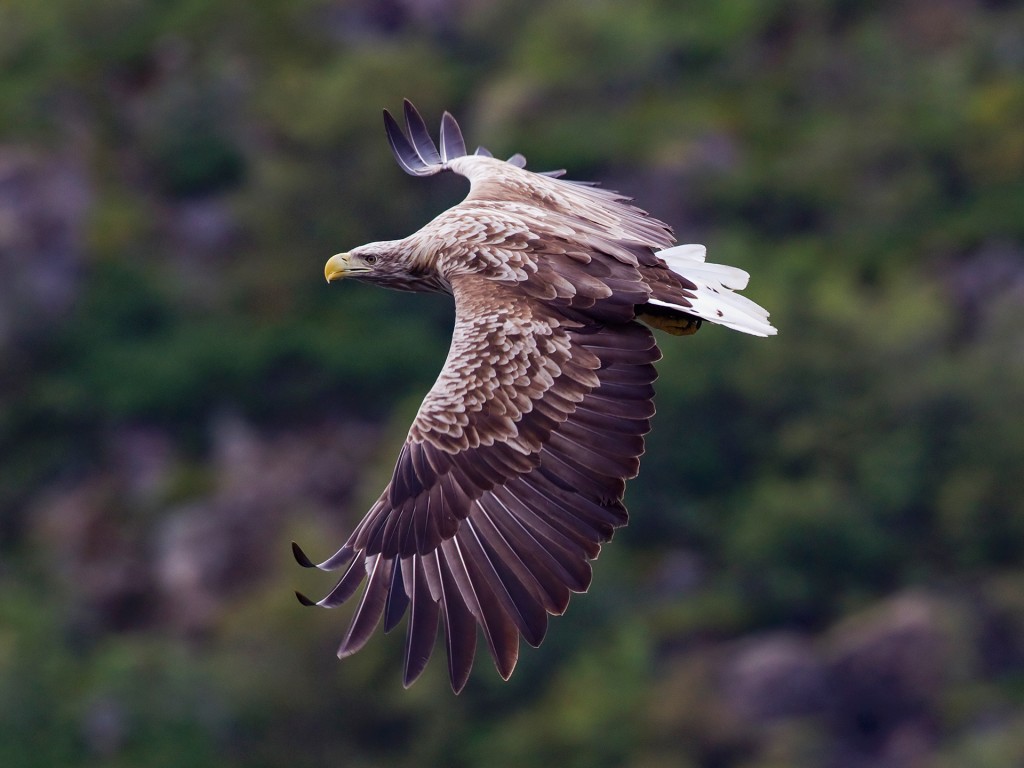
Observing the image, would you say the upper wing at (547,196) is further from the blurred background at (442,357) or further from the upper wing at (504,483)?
the blurred background at (442,357)

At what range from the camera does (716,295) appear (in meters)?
13.7

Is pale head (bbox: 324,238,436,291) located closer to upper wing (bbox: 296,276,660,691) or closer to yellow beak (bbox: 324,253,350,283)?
yellow beak (bbox: 324,253,350,283)

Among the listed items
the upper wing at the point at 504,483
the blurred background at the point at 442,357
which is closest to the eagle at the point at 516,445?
the upper wing at the point at 504,483

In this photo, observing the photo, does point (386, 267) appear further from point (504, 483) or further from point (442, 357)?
point (442, 357)

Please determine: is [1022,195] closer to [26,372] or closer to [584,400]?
[26,372]

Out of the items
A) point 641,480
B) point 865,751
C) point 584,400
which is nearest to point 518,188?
point 584,400

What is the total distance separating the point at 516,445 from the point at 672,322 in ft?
5.75

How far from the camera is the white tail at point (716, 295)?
13281 mm

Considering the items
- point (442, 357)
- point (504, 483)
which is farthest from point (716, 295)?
point (442, 357)

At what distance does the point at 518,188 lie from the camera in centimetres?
1520

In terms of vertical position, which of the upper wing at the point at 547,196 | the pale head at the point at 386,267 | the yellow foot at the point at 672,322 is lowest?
the yellow foot at the point at 672,322

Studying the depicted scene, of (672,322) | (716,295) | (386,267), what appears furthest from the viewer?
(386,267)

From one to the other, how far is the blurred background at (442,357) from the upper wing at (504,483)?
118ft

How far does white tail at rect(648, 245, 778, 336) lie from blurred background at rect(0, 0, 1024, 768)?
34.7 metres
